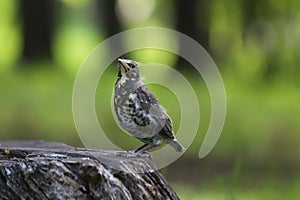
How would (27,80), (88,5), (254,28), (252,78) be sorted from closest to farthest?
(27,80), (252,78), (254,28), (88,5)

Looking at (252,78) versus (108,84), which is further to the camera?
(252,78)

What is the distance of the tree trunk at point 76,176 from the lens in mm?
4199

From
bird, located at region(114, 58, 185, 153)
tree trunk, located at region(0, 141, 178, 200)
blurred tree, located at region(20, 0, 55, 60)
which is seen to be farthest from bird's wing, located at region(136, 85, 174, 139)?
blurred tree, located at region(20, 0, 55, 60)

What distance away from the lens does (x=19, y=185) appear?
4.21 metres

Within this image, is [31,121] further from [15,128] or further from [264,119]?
[264,119]

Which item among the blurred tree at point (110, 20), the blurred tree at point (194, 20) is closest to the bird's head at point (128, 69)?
the blurred tree at point (194, 20)

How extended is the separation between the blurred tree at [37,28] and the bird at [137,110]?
13545 millimetres

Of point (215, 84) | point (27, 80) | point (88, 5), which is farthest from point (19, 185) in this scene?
point (88, 5)

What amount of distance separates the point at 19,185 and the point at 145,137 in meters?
0.77

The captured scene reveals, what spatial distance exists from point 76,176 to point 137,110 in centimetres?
55

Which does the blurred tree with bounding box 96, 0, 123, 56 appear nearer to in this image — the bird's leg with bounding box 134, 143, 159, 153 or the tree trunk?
the bird's leg with bounding box 134, 143, 159, 153

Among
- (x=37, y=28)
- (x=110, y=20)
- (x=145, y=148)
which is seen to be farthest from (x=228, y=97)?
(x=145, y=148)

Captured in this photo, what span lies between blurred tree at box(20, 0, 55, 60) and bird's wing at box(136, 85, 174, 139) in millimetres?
13536

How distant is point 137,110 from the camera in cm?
460
